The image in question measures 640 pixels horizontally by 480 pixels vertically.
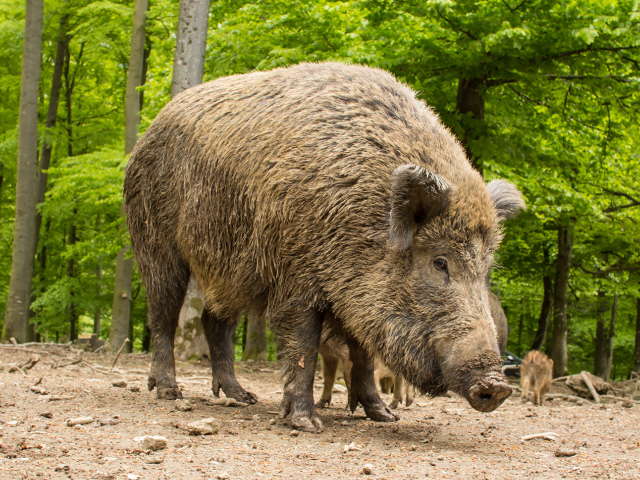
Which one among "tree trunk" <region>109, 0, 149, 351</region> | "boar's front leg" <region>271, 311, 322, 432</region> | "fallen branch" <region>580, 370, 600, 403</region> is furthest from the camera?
"tree trunk" <region>109, 0, 149, 351</region>

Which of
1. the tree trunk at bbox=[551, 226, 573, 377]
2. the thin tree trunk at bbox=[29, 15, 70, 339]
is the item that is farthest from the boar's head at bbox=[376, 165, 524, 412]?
the thin tree trunk at bbox=[29, 15, 70, 339]

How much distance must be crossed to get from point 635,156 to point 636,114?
5.27 metres

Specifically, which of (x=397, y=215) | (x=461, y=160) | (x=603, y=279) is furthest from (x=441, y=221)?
(x=603, y=279)

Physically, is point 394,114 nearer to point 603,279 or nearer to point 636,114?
point 636,114

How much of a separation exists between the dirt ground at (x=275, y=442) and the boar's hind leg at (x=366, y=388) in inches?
7.2

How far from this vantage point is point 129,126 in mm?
15719

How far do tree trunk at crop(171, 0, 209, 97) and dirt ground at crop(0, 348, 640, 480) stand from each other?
4.56 metres

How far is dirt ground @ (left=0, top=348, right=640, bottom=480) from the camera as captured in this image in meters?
4.52

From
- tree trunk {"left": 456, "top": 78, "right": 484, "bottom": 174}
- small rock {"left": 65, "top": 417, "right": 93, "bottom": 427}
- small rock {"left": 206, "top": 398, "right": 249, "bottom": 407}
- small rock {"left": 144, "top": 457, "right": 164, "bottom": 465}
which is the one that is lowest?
small rock {"left": 206, "top": 398, "right": 249, "bottom": 407}

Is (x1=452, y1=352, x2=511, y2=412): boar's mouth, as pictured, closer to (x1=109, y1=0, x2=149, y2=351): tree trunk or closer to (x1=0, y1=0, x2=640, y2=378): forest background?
(x1=0, y1=0, x2=640, y2=378): forest background

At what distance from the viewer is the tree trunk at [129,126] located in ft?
51.6

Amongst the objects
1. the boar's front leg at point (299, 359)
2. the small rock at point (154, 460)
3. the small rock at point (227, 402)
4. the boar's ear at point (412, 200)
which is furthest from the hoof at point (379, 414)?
the small rock at point (154, 460)

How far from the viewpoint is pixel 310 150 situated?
6277 mm

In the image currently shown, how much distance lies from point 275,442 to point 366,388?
1.72 m
